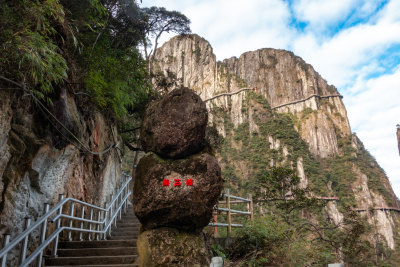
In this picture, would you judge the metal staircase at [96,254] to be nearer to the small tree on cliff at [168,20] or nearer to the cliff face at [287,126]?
the small tree on cliff at [168,20]

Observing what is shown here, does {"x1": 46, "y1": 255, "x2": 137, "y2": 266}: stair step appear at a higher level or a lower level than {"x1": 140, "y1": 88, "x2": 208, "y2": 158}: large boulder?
lower

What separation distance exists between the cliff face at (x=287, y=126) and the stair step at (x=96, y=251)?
3756 centimetres

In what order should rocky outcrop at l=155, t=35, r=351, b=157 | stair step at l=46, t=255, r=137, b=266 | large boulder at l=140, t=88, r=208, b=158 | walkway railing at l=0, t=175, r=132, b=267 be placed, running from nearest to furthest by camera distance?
walkway railing at l=0, t=175, r=132, b=267
large boulder at l=140, t=88, r=208, b=158
stair step at l=46, t=255, r=137, b=266
rocky outcrop at l=155, t=35, r=351, b=157

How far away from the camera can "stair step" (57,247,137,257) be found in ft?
14.6

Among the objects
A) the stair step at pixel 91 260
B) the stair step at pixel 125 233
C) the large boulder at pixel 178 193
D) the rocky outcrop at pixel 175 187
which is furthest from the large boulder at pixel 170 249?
the stair step at pixel 125 233

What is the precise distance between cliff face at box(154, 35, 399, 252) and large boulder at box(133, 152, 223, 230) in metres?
Result: 38.1

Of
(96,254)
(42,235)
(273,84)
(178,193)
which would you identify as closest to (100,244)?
(96,254)

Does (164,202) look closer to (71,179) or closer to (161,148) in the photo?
(161,148)

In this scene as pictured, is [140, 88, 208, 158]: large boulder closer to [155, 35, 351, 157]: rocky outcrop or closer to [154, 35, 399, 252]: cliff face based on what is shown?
[154, 35, 399, 252]: cliff face

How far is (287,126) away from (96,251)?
5909cm

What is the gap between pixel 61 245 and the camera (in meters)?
4.90

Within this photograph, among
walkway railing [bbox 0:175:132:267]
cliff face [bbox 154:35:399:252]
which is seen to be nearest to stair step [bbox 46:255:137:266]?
walkway railing [bbox 0:175:132:267]

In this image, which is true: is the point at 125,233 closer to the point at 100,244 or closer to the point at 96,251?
the point at 100,244

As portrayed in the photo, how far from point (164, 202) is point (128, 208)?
5893 millimetres
